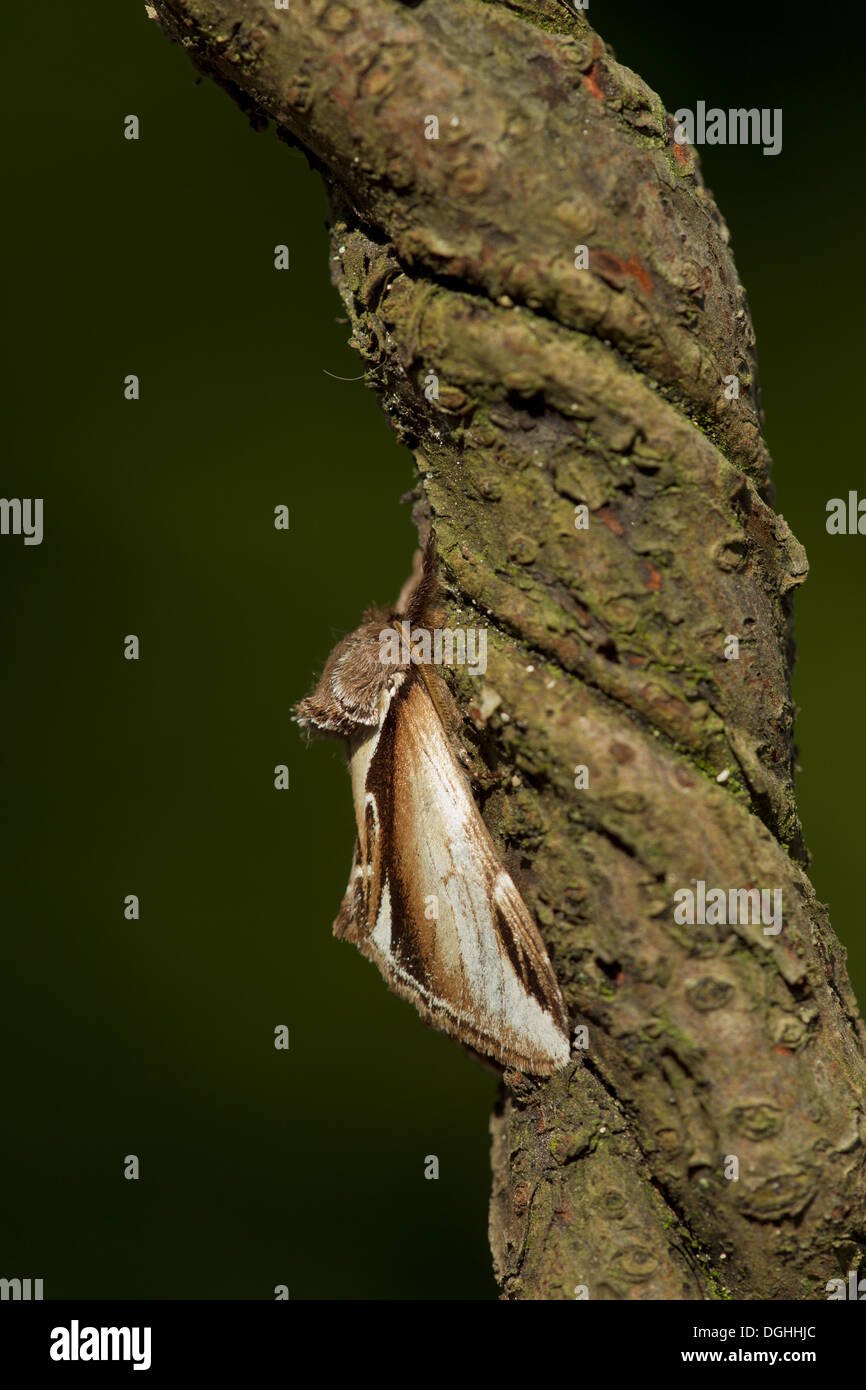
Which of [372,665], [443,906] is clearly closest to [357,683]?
[372,665]

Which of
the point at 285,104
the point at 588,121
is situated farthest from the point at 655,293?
the point at 285,104

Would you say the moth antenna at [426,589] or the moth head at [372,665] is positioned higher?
the moth antenna at [426,589]

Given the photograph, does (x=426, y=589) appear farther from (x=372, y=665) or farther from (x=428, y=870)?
(x=428, y=870)

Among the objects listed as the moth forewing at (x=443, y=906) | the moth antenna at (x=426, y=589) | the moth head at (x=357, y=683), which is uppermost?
the moth antenna at (x=426, y=589)

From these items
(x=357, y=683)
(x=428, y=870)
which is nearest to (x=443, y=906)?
(x=428, y=870)

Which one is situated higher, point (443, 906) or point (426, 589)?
point (426, 589)
